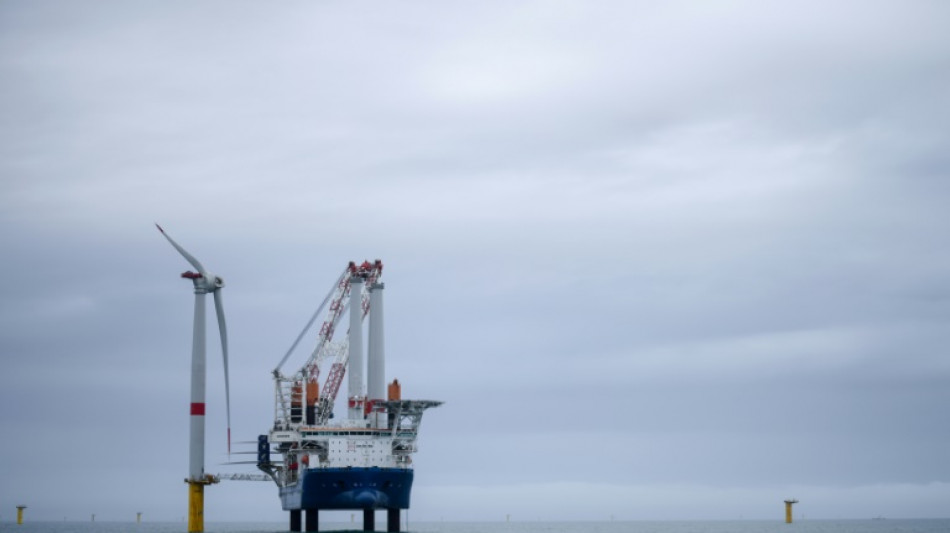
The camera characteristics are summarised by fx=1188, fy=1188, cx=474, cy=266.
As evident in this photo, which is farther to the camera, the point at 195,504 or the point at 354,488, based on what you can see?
the point at 354,488

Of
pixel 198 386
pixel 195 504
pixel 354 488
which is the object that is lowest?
pixel 195 504

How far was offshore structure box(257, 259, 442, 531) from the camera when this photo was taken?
403 feet

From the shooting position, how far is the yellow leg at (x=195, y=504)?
121m

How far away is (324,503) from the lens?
4852 inches

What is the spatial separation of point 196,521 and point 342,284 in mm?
36350

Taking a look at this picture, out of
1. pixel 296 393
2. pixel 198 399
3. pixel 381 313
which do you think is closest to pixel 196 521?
pixel 198 399

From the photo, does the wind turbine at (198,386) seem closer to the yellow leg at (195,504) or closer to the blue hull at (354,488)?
the yellow leg at (195,504)

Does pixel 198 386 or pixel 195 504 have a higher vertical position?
pixel 198 386

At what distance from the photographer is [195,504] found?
122 m

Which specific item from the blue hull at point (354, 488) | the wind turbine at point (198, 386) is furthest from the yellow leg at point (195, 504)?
the blue hull at point (354, 488)

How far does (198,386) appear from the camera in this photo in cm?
12006

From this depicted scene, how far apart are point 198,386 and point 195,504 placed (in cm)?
1240

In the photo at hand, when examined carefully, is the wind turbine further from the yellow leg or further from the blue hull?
the blue hull

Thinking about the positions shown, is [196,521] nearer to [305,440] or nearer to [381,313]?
[305,440]
